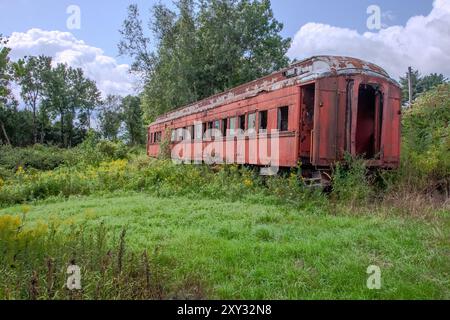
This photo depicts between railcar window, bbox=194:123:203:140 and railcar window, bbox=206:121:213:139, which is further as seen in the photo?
railcar window, bbox=194:123:203:140

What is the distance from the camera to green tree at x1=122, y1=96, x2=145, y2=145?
59250 mm

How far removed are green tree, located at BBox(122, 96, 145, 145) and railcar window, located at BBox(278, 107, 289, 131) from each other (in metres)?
48.9

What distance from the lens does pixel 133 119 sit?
59688mm

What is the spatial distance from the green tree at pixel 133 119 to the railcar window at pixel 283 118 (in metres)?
48.9

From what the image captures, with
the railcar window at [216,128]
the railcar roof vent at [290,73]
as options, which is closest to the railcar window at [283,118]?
the railcar roof vent at [290,73]

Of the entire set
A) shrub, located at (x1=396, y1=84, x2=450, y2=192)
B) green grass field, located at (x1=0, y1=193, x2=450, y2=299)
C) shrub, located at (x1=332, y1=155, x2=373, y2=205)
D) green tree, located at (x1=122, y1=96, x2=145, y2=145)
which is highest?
green tree, located at (x1=122, y1=96, x2=145, y2=145)

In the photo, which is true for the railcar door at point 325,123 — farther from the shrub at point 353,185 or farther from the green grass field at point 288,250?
the green grass field at point 288,250

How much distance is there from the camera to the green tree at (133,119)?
59.2m

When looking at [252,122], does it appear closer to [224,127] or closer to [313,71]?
[224,127]

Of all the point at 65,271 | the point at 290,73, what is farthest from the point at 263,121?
the point at 65,271

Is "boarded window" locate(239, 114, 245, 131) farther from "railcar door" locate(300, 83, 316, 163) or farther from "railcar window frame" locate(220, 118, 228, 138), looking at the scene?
"railcar door" locate(300, 83, 316, 163)

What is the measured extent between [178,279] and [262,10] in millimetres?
30328

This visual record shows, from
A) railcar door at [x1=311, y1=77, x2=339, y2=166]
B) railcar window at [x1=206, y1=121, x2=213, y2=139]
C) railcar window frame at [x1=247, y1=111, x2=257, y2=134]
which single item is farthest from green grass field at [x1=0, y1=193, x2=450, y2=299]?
railcar window at [x1=206, y1=121, x2=213, y2=139]

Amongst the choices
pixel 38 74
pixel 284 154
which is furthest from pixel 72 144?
pixel 284 154
